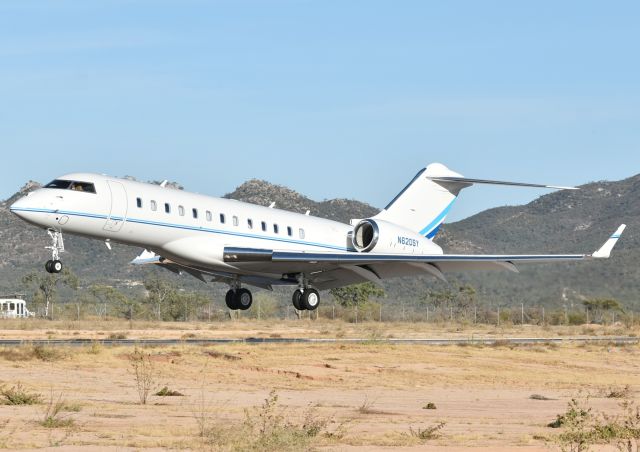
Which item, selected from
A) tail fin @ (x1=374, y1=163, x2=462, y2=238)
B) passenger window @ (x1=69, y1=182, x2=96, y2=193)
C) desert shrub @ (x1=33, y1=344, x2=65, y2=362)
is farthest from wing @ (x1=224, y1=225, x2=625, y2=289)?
desert shrub @ (x1=33, y1=344, x2=65, y2=362)

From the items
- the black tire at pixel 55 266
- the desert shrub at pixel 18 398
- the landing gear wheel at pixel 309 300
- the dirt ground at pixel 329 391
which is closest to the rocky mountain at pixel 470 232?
the landing gear wheel at pixel 309 300

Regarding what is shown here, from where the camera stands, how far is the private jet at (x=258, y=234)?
Result: 98.4 feet

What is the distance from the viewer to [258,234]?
112 ft

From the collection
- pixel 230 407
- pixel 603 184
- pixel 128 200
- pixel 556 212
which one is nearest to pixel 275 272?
pixel 128 200

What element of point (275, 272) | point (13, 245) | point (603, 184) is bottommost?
point (275, 272)

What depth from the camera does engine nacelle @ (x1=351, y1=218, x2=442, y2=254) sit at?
121 ft

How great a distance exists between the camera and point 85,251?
140 m

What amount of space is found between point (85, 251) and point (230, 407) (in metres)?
123

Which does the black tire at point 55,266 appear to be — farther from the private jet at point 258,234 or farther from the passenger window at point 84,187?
the passenger window at point 84,187

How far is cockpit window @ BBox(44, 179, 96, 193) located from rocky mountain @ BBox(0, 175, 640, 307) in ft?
129

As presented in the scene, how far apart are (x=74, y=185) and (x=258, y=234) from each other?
250 inches

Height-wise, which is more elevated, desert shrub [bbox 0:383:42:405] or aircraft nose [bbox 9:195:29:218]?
aircraft nose [bbox 9:195:29:218]

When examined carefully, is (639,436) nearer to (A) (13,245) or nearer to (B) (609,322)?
(B) (609,322)

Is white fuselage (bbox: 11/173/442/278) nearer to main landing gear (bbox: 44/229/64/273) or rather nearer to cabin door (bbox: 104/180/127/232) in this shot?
cabin door (bbox: 104/180/127/232)
